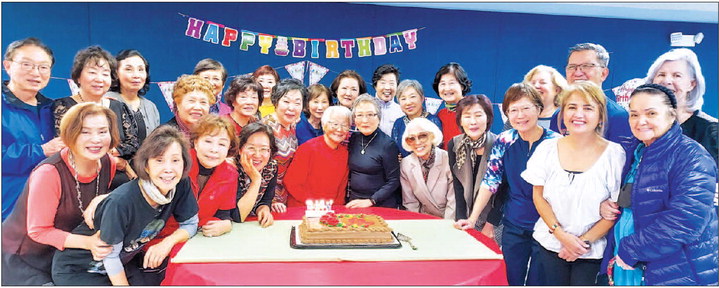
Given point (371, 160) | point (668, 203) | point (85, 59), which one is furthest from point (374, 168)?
point (85, 59)

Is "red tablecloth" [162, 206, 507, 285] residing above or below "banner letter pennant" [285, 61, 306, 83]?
below

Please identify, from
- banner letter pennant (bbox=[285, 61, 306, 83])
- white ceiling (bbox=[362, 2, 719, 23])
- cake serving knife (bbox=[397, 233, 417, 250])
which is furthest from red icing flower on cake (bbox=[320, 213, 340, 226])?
white ceiling (bbox=[362, 2, 719, 23])

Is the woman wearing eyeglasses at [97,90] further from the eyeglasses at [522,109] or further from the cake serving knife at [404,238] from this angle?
the eyeglasses at [522,109]

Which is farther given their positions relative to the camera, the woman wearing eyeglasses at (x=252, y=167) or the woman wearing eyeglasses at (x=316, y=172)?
the woman wearing eyeglasses at (x=316, y=172)

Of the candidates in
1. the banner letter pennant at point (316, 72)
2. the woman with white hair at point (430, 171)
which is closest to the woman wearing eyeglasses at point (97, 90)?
the woman with white hair at point (430, 171)

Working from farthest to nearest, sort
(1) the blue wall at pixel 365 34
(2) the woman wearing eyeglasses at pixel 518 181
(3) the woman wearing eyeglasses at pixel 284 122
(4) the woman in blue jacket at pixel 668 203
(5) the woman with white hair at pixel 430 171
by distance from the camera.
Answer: (1) the blue wall at pixel 365 34 < (3) the woman wearing eyeglasses at pixel 284 122 < (5) the woman with white hair at pixel 430 171 < (2) the woman wearing eyeglasses at pixel 518 181 < (4) the woman in blue jacket at pixel 668 203

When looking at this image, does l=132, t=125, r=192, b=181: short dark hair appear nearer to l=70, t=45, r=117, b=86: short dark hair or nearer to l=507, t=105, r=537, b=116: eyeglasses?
l=70, t=45, r=117, b=86: short dark hair

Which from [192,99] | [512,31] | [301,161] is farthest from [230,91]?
[512,31]

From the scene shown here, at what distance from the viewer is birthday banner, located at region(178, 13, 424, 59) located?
477cm

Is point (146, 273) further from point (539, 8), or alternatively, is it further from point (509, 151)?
point (539, 8)

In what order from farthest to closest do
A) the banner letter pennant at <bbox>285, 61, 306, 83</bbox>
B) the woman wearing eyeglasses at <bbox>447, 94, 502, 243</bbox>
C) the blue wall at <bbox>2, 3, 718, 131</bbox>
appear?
the banner letter pennant at <bbox>285, 61, 306, 83</bbox> < the blue wall at <bbox>2, 3, 718, 131</bbox> < the woman wearing eyeglasses at <bbox>447, 94, 502, 243</bbox>

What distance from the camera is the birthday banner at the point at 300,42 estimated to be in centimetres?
477

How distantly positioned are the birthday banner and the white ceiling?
0.41 meters

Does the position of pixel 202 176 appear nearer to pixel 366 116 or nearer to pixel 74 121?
pixel 74 121
